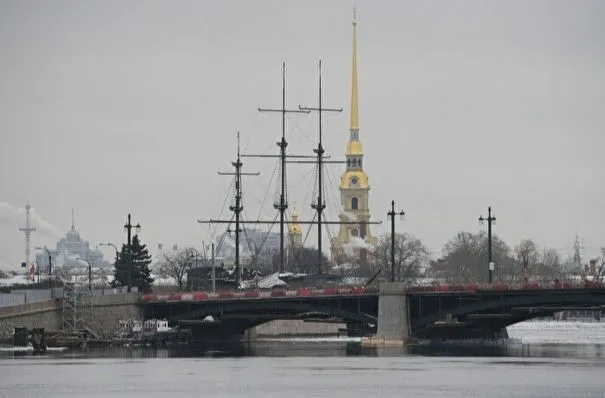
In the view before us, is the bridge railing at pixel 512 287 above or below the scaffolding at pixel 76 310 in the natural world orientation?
above

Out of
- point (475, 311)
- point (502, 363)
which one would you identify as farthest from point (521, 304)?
point (502, 363)

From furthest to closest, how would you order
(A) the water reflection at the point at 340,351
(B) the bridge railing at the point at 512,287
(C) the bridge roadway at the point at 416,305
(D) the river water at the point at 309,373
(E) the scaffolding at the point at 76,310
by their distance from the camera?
1. (E) the scaffolding at the point at 76,310
2. (C) the bridge roadway at the point at 416,305
3. (B) the bridge railing at the point at 512,287
4. (A) the water reflection at the point at 340,351
5. (D) the river water at the point at 309,373

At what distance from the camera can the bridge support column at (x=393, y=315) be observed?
16062cm

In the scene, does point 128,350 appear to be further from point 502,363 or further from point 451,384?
point 451,384

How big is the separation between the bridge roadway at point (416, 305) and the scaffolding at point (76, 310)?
29.7ft

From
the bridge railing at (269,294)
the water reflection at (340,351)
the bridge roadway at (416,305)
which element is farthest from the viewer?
the bridge railing at (269,294)

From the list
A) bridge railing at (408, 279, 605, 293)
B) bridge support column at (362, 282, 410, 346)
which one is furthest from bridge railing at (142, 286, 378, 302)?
bridge railing at (408, 279, 605, 293)

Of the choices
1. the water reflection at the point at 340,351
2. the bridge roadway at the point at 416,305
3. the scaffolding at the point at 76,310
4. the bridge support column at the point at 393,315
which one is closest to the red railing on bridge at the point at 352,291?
the bridge roadway at the point at 416,305

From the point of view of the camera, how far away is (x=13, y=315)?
154 meters

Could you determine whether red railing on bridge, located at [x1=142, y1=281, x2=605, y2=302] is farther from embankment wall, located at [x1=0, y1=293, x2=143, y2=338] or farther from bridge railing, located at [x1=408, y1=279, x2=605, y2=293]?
embankment wall, located at [x1=0, y1=293, x2=143, y2=338]

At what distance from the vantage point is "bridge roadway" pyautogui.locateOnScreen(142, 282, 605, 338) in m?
154

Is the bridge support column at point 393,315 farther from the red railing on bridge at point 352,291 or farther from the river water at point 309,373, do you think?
the river water at point 309,373

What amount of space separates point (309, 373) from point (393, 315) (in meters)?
40.7

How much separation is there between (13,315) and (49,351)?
5.67 meters
